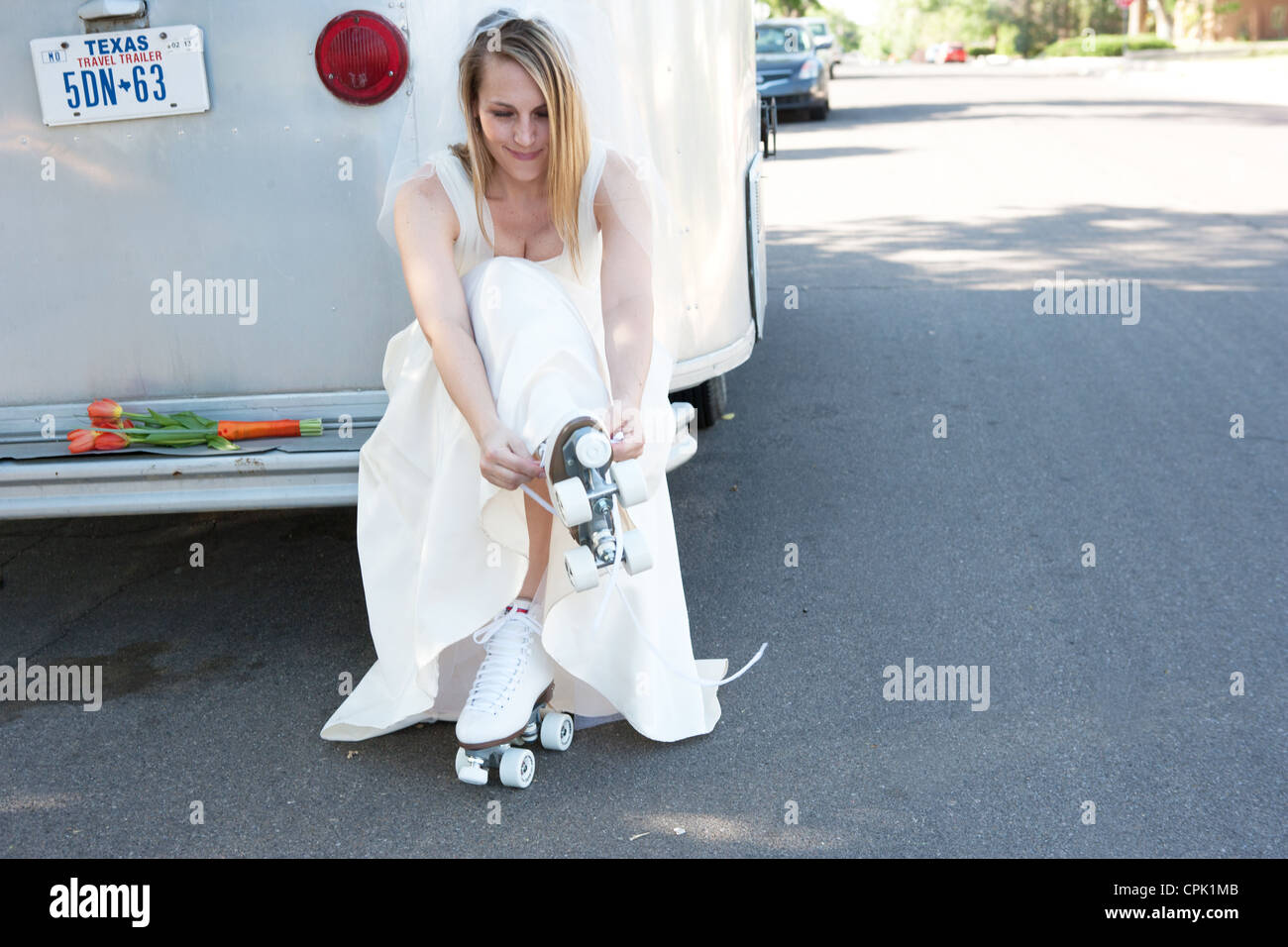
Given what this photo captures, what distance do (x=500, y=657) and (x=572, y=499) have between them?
545 millimetres

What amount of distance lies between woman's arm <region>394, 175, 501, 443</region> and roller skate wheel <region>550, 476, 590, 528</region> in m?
0.29

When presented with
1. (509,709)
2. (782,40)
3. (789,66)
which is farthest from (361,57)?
(782,40)

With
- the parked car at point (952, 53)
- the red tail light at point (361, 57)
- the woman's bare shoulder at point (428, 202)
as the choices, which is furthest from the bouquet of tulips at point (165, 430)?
the parked car at point (952, 53)

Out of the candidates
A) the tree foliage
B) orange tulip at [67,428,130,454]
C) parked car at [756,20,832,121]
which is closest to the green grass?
the tree foliage

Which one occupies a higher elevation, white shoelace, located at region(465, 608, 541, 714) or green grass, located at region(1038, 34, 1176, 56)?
green grass, located at region(1038, 34, 1176, 56)

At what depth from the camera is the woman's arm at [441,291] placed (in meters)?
2.71

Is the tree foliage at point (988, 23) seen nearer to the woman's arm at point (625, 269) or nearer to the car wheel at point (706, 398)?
the car wheel at point (706, 398)

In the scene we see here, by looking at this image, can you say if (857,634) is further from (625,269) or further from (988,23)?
(988,23)

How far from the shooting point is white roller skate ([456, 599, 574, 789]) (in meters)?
2.72

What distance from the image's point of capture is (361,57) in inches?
116

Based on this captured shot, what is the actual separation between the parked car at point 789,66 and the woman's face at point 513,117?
54.7 ft

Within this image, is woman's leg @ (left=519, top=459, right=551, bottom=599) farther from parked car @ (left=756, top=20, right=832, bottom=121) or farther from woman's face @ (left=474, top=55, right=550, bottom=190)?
parked car @ (left=756, top=20, right=832, bottom=121)

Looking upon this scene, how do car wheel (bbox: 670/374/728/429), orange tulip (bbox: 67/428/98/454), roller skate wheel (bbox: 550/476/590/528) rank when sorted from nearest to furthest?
roller skate wheel (bbox: 550/476/590/528) < orange tulip (bbox: 67/428/98/454) < car wheel (bbox: 670/374/728/429)

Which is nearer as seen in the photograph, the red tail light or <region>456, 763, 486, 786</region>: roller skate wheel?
<region>456, 763, 486, 786</region>: roller skate wheel
